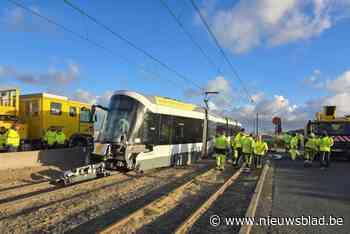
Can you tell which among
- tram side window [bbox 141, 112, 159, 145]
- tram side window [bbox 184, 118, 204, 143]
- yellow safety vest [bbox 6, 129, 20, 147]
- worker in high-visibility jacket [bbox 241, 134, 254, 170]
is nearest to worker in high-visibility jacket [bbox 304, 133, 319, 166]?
worker in high-visibility jacket [bbox 241, 134, 254, 170]

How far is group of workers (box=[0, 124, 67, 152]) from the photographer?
12.5 meters

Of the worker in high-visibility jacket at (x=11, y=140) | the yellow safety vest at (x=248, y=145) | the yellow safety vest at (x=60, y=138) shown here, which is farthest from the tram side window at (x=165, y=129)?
the worker in high-visibility jacket at (x=11, y=140)

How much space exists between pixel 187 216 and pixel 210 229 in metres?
0.87

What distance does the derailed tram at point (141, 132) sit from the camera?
1034 centimetres

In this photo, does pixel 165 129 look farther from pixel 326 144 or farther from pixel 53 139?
pixel 326 144

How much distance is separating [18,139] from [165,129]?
6.38 meters

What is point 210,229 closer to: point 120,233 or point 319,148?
point 120,233

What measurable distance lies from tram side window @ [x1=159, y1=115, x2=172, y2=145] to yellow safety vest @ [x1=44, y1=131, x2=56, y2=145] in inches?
241

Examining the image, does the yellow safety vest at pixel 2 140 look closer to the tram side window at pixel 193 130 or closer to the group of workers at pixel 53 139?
the group of workers at pixel 53 139

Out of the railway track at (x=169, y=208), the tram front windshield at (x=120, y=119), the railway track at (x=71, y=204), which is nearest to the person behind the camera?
the railway track at (x=169, y=208)

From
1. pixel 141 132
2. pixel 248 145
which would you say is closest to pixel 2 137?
pixel 141 132

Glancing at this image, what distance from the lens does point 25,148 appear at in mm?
14914

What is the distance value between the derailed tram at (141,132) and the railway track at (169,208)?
6.98 ft

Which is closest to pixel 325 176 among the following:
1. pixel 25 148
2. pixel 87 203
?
pixel 87 203
